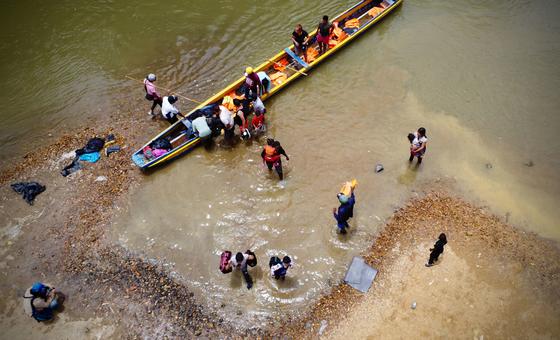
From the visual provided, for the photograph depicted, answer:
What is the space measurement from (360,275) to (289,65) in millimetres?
9267

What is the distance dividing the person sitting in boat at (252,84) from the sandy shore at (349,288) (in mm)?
5748

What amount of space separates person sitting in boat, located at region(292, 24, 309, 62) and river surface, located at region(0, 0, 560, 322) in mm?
1044

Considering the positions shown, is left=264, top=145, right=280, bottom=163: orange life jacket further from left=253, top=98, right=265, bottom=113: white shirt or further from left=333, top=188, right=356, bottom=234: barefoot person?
left=333, top=188, right=356, bottom=234: barefoot person

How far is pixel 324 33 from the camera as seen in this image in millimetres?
14141

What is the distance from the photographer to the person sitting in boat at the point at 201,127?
11.6 metres

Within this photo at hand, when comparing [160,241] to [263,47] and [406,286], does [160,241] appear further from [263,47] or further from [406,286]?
[263,47]

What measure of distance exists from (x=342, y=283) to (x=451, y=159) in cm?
588

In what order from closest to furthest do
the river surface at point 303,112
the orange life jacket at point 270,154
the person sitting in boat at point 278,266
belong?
1. the person sitting in boat at point 278,266
2. the river surface at point 303,112
3. the orange life jacket at point 270,154

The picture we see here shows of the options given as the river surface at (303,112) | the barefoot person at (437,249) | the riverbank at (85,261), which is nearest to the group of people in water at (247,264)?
the river surface at (303,112)

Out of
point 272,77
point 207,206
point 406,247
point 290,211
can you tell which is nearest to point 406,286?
point 406,247

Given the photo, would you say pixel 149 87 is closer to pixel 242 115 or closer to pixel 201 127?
pixel 201 127

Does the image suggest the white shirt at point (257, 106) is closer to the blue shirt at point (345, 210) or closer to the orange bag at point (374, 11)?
the blue shirt at point (345, 210)

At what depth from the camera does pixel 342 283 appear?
364 inches

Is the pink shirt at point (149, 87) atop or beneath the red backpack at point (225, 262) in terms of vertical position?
atop
